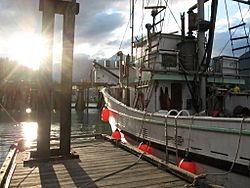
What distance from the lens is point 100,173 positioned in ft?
18.4

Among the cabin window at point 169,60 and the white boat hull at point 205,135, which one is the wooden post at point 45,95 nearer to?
the white boat hull at point 205,135

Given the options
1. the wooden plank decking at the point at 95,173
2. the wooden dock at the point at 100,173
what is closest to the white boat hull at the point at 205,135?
the wooden dock at the point at 100,173

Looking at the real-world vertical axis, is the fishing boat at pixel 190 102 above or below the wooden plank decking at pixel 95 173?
above

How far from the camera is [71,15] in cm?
680

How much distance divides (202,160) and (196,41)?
23.4ft

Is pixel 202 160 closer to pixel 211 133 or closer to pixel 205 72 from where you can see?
pixel 211 133

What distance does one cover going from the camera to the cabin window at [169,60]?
41.8 ft

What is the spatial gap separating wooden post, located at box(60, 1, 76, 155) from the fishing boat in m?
2.94

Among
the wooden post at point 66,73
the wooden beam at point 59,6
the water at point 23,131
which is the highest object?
the wooden beam at point 59,6

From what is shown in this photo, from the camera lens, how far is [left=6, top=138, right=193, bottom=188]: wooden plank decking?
498 centimetres

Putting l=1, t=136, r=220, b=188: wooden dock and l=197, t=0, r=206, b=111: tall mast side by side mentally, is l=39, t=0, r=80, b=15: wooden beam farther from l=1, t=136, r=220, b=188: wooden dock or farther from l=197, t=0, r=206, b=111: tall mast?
l=197, t=0, r=206, b=111: tall mast

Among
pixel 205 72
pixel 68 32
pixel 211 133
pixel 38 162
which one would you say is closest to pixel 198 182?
pixel 211 133

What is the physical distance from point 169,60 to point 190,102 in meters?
2.16

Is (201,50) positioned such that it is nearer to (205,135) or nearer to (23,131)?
(205,135)
